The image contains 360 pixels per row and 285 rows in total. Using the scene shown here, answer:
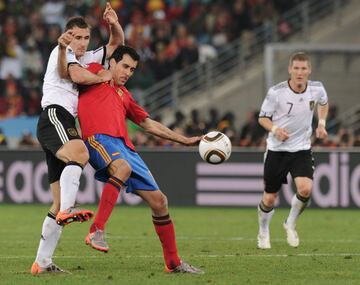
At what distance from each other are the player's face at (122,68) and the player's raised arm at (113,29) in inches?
14.4

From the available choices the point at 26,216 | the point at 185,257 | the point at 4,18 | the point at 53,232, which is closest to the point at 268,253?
the point at 185,257

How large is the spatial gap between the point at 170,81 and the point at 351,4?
526 centimetres

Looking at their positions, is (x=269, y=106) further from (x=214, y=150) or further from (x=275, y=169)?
(x=214, y=150)

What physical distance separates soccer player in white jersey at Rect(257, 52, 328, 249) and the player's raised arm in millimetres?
3137

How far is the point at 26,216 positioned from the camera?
19328mm

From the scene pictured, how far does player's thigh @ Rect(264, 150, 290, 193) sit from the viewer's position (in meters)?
13.8

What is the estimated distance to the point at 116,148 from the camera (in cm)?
1045

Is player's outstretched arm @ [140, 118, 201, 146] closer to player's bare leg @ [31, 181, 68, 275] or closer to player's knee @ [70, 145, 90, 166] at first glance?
player's knee @ [70, 145, 90, 166]

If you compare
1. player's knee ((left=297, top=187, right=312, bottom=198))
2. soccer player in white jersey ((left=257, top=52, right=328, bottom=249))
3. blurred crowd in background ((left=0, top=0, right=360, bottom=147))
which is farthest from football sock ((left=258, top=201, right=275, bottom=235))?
blurred crowd in background ((left=0, top=0, right=360, bottom=147))

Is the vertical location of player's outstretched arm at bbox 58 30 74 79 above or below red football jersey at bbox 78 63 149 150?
above

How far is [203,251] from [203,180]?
807 cm

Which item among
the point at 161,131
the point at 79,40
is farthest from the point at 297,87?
the point at 79,40

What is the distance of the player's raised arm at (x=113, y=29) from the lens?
36.0 ft

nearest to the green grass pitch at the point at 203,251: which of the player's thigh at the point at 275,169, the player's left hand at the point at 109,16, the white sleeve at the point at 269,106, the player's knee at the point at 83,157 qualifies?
the player's thigh at the point at 275,169
